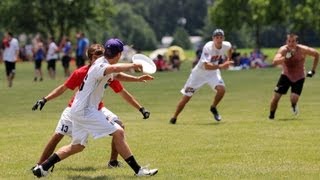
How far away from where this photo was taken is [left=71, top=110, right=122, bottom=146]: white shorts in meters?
9.71

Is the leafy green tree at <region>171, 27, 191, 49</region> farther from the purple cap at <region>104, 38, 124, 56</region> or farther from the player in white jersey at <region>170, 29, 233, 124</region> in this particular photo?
the purple cap at <region>104, 38, 124, 56</region>

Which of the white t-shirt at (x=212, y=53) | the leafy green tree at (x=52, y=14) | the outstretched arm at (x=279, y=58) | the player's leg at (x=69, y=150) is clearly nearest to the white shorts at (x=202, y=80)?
the white t-shirt at (x=212, y=53)

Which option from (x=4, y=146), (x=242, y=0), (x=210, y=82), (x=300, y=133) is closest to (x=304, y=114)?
(x=210, y=82)

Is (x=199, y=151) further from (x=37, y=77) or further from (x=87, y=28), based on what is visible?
(x=87, y=28)

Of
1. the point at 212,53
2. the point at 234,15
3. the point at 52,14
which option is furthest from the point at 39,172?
the point at 52,14

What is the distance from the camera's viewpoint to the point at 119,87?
10.8 metres

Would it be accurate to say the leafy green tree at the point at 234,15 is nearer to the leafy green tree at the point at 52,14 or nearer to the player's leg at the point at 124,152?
the leafy green tree at the point at 52,14

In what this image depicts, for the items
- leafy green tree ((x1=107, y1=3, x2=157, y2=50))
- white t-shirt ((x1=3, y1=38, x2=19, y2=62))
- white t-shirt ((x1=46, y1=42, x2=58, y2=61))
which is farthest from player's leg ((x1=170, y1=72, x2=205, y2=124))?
leafy green tree ((x1=107, y1=3, x2=157, y2=50))

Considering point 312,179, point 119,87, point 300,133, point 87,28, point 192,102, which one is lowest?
point 87,28

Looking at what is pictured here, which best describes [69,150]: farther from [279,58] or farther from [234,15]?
[234,15]

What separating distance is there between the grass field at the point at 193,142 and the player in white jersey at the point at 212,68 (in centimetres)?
61

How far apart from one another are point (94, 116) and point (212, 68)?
688 centimetres

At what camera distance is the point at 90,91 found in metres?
9.75

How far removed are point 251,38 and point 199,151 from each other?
119628 millimetres
